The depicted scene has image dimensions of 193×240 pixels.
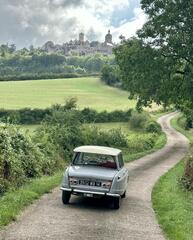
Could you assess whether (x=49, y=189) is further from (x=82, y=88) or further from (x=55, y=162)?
(x=82, y=88)

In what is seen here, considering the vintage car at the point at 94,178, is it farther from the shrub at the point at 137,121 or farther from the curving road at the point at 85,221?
the shrub at the point at 137,121

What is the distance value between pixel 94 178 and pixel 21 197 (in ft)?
8.88

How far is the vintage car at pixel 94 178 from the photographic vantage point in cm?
1642

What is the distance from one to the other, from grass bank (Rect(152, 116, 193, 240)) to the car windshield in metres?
2.46

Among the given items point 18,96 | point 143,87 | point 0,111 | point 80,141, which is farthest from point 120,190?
point 18,96

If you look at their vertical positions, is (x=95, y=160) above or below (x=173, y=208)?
above

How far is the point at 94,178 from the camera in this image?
16.4 meters

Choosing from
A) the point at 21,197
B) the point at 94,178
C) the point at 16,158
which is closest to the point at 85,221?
the point at 94,178

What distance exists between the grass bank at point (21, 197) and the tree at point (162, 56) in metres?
22.1

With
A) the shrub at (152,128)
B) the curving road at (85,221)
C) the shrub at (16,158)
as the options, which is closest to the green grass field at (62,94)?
the shrub at (152,128)

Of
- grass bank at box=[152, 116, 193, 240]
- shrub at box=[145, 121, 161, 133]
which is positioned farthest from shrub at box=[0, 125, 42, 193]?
shrub at box=[145, 121, 161, 133]

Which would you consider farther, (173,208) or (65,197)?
(173,208)

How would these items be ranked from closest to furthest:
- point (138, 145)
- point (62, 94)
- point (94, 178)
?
1. point (94, 178)
2. point (138, 145)
3. point (62, 94)

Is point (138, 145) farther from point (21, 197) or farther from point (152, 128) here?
point (21, 197)
